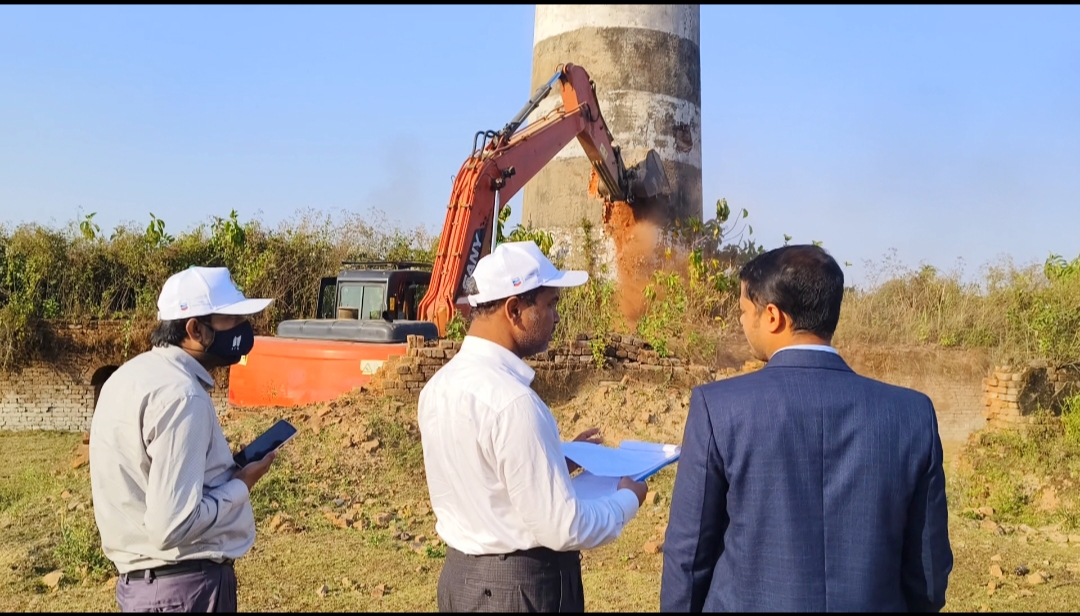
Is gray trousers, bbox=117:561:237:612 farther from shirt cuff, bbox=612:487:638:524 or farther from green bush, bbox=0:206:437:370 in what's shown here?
green bush, bbox=0:206:437:370

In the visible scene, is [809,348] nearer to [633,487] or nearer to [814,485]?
[814,485]

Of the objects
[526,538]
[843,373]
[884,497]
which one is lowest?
[526,538]

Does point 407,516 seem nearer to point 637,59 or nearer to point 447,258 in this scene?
point 447,258

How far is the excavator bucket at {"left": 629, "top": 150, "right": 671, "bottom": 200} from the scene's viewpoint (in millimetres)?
14914

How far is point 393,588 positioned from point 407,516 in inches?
70.0

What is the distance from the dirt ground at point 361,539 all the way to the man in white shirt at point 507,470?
2.96m

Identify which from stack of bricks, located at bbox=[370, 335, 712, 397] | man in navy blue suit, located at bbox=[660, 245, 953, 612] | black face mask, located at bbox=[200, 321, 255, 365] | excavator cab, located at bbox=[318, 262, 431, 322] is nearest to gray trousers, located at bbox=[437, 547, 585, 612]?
man in navy blue suit, located at bbox=[660, 245, 953, 612]

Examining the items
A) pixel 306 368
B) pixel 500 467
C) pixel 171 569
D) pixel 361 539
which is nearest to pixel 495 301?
pixel 500 467

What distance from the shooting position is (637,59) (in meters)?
15.4

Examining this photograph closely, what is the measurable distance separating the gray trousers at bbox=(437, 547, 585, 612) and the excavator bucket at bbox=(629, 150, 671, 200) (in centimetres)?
1265

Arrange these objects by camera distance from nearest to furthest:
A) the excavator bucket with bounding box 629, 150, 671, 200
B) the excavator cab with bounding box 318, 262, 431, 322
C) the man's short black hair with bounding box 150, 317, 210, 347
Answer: the man's short black hair with bounding box 150, 317, 210, 347, the excavator cab with bounding box 318, 262, 431, 322, the excavator bucket with bounding box 629, 150, 671, 200

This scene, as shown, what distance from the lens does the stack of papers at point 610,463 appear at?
106 inches

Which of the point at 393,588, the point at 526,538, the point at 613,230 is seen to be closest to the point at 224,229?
the point at 613,230

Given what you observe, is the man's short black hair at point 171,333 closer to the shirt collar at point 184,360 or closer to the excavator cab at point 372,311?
the shirt collar at point 184,360
